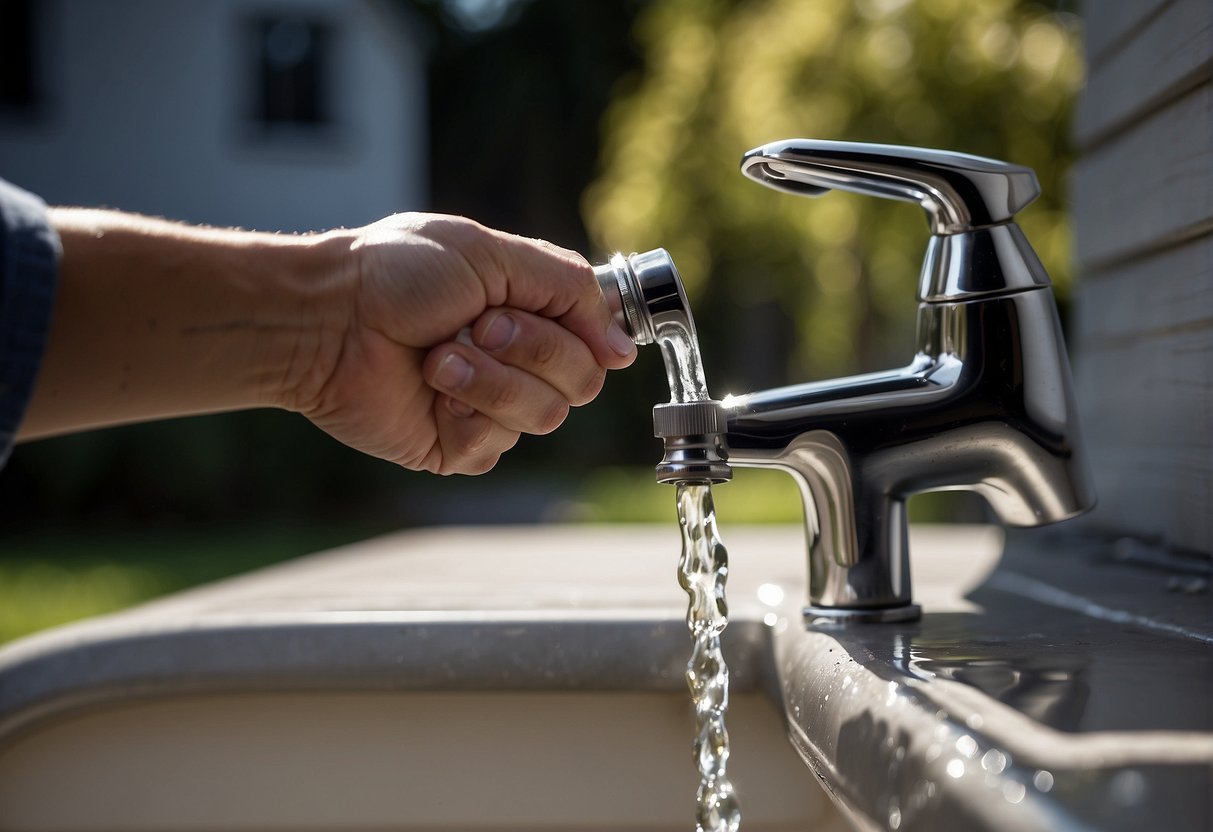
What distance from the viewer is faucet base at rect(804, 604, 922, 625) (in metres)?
0.83

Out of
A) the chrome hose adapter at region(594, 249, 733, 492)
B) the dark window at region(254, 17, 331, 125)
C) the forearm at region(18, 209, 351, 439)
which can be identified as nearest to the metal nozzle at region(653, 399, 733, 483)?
the chrome hose adapter at region(594, 249, 733, 492)

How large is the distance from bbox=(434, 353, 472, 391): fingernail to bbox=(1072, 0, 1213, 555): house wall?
601mm

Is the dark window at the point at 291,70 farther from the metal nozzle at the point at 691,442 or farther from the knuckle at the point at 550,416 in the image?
the metal nozzle at the point at 691,442

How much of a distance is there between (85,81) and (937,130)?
6.02 meters

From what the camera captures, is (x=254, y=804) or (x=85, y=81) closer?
(x=254, y=804)

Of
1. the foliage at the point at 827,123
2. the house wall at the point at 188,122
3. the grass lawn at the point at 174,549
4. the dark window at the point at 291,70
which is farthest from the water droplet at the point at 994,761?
the dark window at the point at 291,70

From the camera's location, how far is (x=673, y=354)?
2.56 ft

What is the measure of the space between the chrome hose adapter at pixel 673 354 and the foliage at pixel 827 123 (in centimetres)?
306

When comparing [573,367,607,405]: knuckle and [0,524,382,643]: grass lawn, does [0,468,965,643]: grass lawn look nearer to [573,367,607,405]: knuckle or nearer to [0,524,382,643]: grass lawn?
[0,524,382,643]: grass lawn

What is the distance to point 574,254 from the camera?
0.82 metres

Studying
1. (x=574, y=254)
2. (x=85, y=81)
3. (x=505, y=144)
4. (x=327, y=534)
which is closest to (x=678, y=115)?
(x=327, y=534)

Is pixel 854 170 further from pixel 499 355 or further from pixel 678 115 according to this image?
pixel 678 115

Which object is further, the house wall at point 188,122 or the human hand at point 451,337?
the house wall at point 188,122

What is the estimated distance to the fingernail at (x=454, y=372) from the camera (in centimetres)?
82
